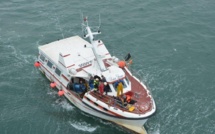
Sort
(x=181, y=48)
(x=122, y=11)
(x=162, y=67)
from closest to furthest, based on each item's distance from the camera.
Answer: (x=162, y=67)
(x=181, y=48)
(x=122, y=11)

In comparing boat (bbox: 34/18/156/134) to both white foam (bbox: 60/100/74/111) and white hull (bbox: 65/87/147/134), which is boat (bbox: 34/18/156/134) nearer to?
white hull (bbox: 65/87/147/134)

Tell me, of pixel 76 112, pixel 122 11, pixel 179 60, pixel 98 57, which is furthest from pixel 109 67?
pixel 122 11

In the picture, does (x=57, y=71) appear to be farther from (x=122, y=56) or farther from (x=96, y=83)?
(x=122, y=56)

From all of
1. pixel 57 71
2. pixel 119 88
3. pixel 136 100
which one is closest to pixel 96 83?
pixel 119 88

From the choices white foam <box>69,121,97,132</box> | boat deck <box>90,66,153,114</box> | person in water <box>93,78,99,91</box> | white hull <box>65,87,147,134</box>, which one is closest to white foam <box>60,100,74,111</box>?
white hull <box>65,87,147,134</box>

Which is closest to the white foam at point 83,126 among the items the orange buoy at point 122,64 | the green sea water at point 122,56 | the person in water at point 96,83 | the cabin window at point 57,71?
the green sea water at point 122,56

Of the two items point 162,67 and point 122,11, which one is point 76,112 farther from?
point 122,11
